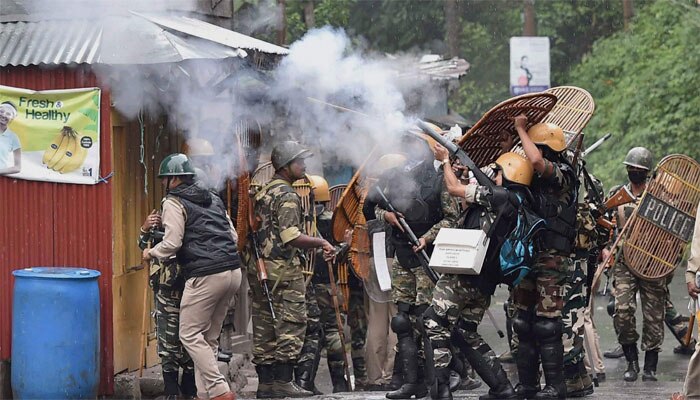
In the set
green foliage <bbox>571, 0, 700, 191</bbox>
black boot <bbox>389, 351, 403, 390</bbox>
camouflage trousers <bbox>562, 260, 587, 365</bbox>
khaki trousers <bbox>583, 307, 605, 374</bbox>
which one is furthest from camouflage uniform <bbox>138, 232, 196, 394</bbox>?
green foliage <bbox>571, 0, 700, 191</bbox>

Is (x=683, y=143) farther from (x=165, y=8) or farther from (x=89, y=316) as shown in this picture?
(x=89, y=316)

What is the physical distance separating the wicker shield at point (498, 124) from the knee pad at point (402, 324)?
4.23 ft

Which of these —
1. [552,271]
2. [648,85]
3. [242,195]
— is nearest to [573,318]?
[552,271]

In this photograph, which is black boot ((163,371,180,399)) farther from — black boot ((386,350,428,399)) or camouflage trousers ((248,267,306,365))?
black boot ((386,350,428,399))

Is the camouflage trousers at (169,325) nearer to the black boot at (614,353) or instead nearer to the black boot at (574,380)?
the black boot at (574,380)

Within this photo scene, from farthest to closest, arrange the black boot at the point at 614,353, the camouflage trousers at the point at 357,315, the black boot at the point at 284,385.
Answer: the black boot at the point at 614,353 → the camouflage trousers at the point at 357,315 → the black boot at the point at 284,385

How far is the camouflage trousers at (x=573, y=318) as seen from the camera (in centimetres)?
902

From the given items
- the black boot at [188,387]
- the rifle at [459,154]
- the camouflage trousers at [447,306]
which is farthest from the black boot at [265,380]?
the rifle at [459,154]

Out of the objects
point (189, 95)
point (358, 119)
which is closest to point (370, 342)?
point (358, 119)

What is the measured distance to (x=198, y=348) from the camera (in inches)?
349

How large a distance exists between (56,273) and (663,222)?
512cm

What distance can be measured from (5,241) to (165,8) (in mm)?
2355

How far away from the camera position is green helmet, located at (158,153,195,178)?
29.0 feet

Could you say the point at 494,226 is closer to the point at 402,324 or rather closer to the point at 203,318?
the point at 402,324
